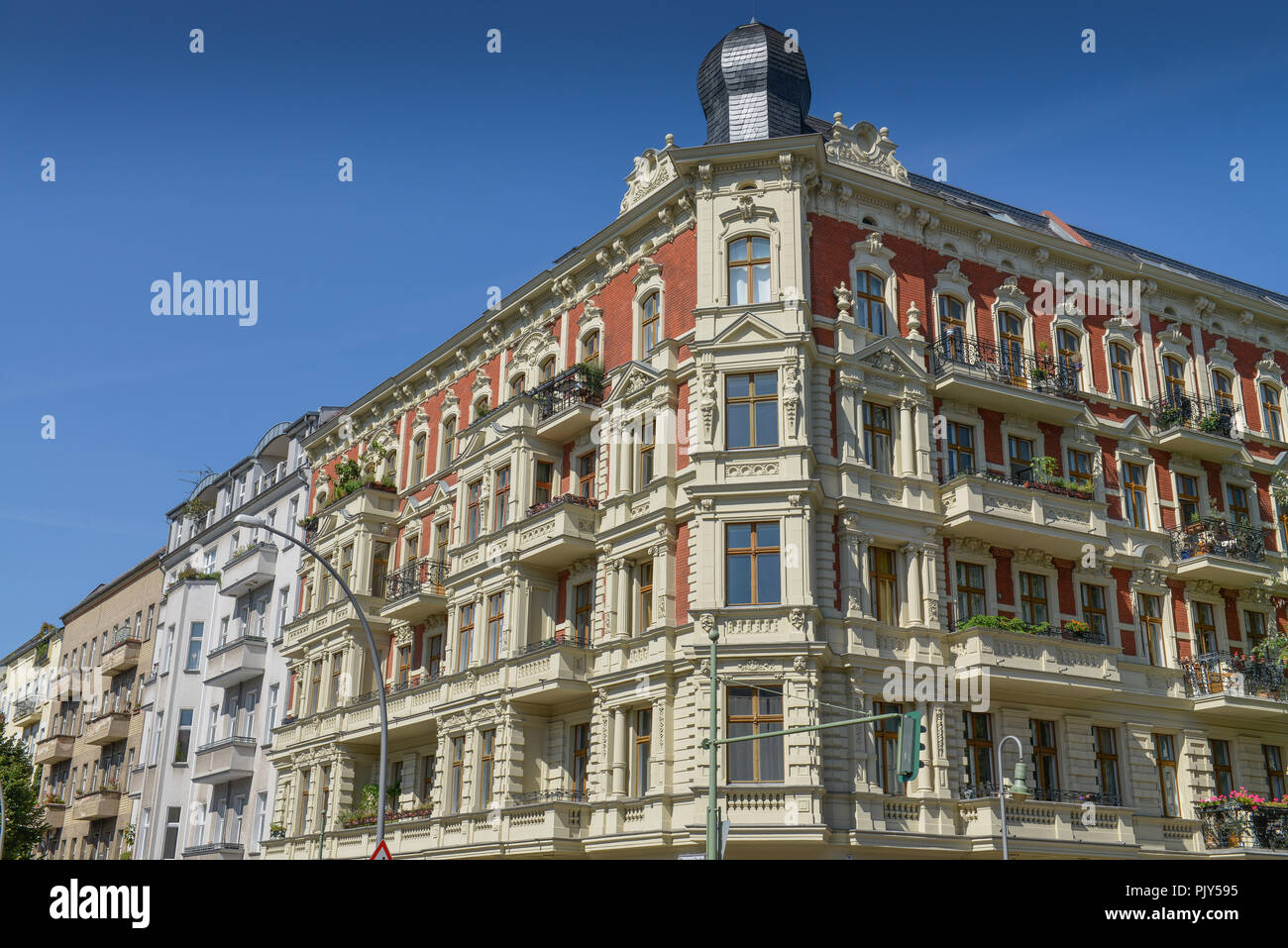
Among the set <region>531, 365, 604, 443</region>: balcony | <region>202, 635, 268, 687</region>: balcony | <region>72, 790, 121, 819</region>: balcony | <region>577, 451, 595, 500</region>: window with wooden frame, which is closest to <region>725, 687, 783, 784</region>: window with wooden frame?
<region>577, 451, 595, 500</region>: window with wooden frame

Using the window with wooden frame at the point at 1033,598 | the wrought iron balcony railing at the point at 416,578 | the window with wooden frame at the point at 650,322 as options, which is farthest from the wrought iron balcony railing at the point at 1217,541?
the wrought iron balcony railing at the point at 416,578

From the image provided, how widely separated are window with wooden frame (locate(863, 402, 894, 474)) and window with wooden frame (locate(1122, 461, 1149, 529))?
7839mm

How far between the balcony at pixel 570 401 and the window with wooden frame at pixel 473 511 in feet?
10.6

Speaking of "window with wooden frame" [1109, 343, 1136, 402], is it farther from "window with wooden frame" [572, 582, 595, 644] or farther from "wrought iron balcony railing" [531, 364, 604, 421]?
"window with wooden frame" [572, 582, 595, 644]

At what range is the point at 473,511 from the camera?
37.5 metres

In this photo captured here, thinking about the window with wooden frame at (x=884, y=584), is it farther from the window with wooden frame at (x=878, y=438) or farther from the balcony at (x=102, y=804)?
the balcony at (x=102, y=804)

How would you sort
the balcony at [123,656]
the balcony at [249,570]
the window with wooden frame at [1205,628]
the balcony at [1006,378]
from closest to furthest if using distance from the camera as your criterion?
1. the balcony at [1006,378]
2. the window with wooden frame at [1205,628]
3. the balcony at [249,570]
4. the balcony at [123,656]

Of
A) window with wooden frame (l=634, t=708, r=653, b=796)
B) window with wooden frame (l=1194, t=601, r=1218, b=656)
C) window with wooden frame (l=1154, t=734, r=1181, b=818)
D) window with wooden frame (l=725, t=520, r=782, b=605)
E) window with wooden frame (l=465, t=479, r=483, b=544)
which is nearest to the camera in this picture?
window with wooden frame (l=725, t=520, r=782, b=605)

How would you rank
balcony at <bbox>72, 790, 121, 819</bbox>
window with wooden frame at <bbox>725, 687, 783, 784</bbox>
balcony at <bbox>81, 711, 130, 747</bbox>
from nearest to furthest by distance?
window with wooden frame at <bbox>725, 687, 783, 784</bbox>
balcony at <bbox>72, 790, 121, 819</bbox>
balcony at <bbox>81, 711, 130, 747</bbox>

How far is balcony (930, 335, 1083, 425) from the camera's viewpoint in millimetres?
31609

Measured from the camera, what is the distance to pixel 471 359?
137ft

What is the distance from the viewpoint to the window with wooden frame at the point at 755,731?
2655cm

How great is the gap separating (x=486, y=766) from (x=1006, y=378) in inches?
681
